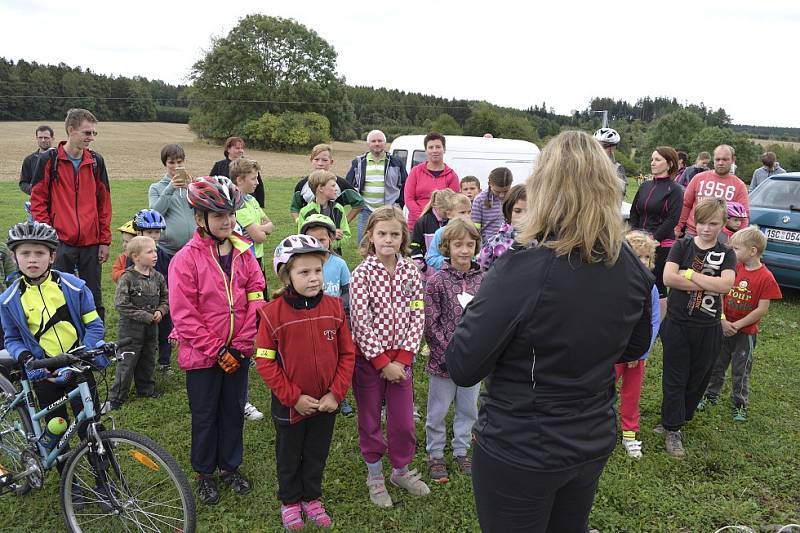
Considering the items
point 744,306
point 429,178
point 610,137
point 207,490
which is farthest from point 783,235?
point 207,490

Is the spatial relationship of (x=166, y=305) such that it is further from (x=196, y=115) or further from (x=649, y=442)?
(x=196, y=115)

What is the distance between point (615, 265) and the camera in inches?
75.3

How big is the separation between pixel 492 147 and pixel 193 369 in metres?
8.71

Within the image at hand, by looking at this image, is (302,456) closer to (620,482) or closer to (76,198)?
(620,482)

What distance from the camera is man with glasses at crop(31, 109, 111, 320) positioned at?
207 inches

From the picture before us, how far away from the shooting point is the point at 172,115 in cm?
8331

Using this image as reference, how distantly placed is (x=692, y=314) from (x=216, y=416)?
3679 millimetres

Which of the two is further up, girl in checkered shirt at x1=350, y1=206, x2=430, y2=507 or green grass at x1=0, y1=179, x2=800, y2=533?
girl in checkered shirt at x1=350, y1=206, x2=430, y2=507

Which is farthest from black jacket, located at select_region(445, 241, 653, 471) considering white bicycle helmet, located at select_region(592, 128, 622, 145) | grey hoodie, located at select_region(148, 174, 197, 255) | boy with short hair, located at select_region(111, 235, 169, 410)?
white bicycle helmet, located at select_region(592, 128, 622, 145)

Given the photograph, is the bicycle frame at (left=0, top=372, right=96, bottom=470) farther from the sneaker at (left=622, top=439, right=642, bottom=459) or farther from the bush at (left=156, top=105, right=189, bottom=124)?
the bush at (left=156, top=105, right=189, bottom=124)

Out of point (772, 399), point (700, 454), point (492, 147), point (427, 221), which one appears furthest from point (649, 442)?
point (492, 147)

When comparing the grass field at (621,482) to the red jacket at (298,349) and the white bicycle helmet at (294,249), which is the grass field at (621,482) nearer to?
the red jacket at (298,349)

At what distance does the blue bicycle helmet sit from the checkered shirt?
264 centimetres

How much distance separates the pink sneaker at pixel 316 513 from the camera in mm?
3490
